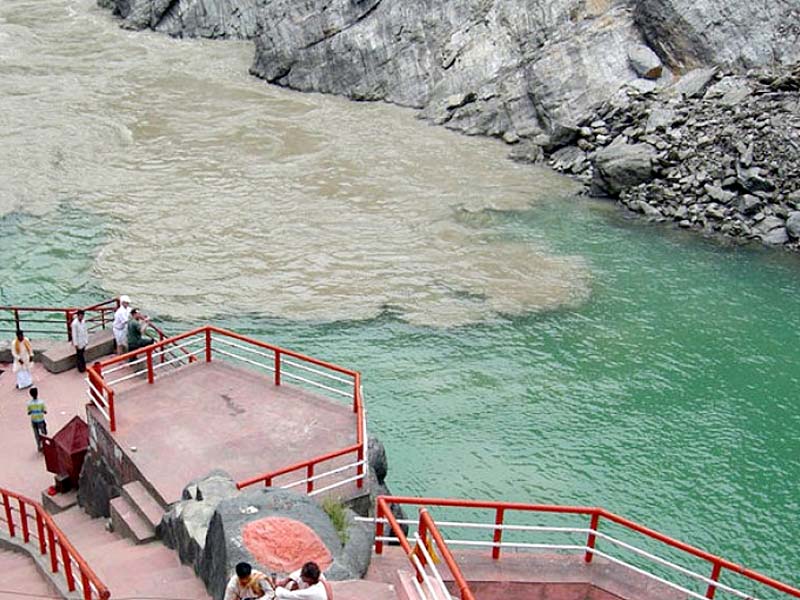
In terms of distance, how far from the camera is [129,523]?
13.5 meters

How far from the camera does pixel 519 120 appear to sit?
46.6m

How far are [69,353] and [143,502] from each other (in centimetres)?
763

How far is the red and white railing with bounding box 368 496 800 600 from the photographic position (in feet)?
34.8

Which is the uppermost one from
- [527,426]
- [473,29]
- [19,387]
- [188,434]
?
[473,29]

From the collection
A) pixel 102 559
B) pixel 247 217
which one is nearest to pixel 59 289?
pixel 247 217

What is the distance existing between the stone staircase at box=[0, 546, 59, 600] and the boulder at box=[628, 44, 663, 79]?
38.8 metres

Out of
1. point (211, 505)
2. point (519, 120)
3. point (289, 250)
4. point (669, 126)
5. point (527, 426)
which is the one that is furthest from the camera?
point (519, 120)

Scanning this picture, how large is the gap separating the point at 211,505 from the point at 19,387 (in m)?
9.03

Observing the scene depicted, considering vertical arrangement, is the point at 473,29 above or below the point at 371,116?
above

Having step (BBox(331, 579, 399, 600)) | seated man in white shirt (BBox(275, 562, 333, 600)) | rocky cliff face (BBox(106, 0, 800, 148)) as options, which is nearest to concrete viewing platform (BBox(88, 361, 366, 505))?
step (BBox(331, 579, 399, 600))

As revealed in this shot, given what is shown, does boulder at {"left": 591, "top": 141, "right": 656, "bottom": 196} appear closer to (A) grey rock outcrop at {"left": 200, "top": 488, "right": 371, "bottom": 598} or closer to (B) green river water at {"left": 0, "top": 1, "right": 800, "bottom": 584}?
(B) green river water at {"left": 0, "top": 1, "right": 800, "bottom": 584}

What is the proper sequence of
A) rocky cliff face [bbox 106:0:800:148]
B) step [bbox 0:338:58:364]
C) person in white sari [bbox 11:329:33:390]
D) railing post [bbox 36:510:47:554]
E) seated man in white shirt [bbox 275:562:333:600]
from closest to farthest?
seated man in white shirt [bbox 275:562:333:600], railing post [bbox 36:510:47:554], person in white sari [bbox 11:329:33:390], step [bbox 0:338:58:364], rocky cliff face [bbox 106:0:800:148]

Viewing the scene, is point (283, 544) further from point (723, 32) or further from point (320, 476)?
point (723, 32)

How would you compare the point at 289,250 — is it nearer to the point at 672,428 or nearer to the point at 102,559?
the point at 672,428
